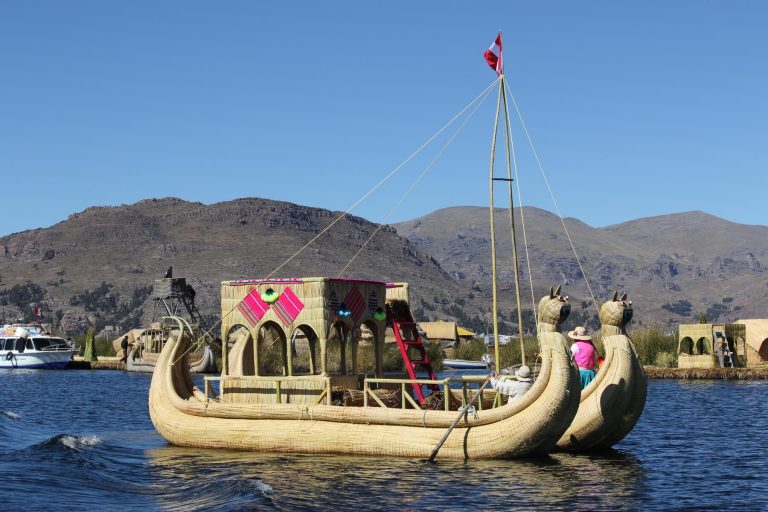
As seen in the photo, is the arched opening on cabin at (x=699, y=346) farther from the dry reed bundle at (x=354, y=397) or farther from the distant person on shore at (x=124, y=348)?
the distant person on shore at (x=124, y=348)

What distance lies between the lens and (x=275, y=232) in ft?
614

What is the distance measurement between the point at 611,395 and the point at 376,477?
5.44 m

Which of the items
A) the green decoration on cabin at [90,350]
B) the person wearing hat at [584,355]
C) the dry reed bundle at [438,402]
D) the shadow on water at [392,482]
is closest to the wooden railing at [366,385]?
the dry reed bundle at [438,402]

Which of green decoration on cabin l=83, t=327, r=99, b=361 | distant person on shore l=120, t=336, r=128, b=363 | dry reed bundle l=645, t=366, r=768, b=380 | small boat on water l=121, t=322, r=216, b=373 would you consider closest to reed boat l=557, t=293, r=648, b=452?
dry reed bundle l=645, t=366, r=768, b=380

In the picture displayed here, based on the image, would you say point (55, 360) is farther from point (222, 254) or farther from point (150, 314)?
point (222, 254)

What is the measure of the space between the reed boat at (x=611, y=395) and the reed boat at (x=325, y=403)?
5.47ft

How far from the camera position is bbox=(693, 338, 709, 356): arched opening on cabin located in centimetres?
5803

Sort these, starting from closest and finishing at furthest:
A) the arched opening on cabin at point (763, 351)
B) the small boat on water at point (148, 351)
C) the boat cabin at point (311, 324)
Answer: the boat cabin at point (311, 324), the arched opening on cabin at point (763, 351), the small boat on water at point (148, 351)

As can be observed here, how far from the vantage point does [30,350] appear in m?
78.2

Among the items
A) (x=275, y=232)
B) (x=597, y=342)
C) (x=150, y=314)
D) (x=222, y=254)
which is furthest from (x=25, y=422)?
(x=275, y=232)

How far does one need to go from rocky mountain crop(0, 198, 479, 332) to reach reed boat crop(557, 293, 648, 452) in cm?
11182

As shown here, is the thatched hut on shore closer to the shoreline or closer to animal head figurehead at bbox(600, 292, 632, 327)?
the shoreline

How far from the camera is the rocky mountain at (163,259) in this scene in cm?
14962

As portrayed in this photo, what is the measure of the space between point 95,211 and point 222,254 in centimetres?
3943
